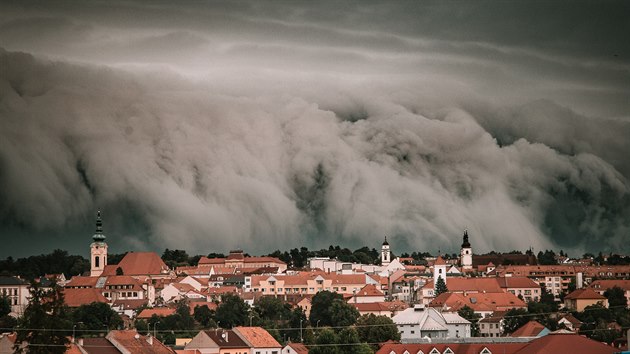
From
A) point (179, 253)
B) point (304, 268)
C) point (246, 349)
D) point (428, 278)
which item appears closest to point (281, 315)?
point (246, 349)

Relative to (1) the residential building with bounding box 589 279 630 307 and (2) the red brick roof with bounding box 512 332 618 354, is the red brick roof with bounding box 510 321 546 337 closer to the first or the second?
(2) the red brick roof with bounding box 512 332 618 354

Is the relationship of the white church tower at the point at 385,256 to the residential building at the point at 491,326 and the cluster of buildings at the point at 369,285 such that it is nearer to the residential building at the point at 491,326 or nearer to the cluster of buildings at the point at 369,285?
the cluster of buildings at the point at 369,285

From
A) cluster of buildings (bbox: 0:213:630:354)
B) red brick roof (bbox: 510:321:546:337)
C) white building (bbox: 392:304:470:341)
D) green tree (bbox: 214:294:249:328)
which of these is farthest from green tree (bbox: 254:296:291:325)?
red brick roof (bbox: 510:321:546:337)

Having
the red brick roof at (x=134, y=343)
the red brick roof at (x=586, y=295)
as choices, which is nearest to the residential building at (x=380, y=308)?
the red brick roof at (x=586, y=295)

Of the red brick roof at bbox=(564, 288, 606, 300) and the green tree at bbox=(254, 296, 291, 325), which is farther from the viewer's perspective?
the red brick roof at bbox=(564, 288, 606, 300)

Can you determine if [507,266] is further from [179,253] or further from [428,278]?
[179,253]

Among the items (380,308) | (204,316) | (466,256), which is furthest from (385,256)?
(204,316)

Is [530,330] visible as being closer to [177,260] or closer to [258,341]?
[258,341]
